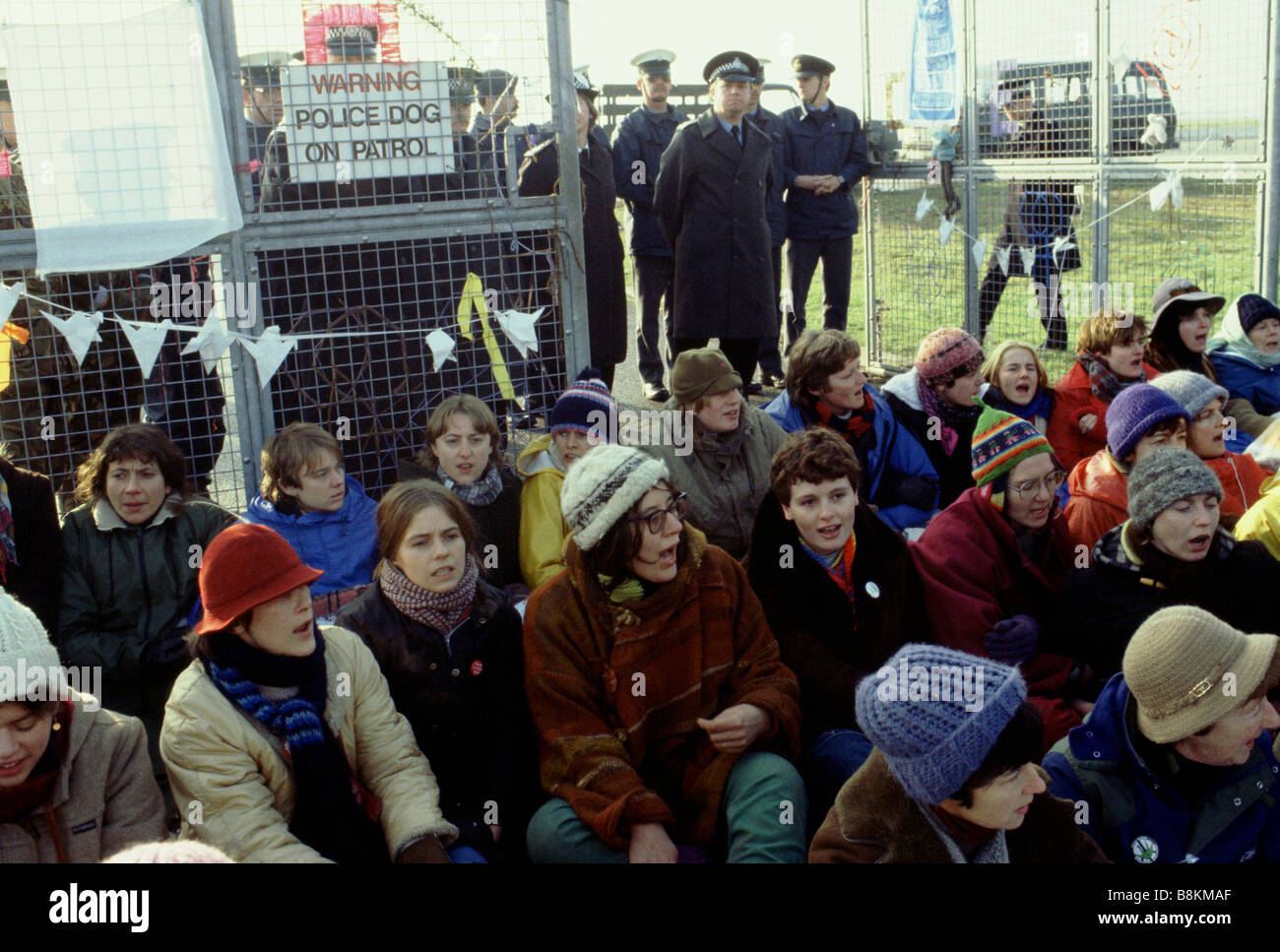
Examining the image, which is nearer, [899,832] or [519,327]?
[899,832]

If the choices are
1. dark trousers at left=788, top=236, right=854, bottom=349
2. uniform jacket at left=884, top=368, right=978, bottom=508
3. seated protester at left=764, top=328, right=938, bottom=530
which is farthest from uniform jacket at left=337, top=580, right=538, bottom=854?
dark trousers at left=788, top=236, right=854, bottom=349

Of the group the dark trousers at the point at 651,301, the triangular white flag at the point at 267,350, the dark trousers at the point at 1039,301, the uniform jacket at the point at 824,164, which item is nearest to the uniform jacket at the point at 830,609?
the triangular white flag at the point at 267,350

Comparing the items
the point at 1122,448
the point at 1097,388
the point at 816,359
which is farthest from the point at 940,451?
the point at 1122,448

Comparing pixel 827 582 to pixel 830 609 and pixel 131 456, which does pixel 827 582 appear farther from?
pixel 131 456

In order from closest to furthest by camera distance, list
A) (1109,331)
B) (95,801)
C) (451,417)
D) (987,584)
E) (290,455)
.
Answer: (95,801) < (987,584) < (290,455) < (451,417) < (1109,331)

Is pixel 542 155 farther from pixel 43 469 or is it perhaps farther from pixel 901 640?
pixel 901 640

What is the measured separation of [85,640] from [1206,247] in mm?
6444

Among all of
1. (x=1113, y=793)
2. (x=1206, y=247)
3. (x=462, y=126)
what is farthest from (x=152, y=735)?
(x=1206, y=247)

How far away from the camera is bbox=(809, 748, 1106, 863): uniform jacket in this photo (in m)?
2.86

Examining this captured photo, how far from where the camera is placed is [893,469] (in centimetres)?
576

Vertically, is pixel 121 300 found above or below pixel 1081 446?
above

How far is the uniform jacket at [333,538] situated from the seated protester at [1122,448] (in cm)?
264

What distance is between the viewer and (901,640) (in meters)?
4.18

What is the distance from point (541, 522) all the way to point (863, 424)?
5.30 feet
